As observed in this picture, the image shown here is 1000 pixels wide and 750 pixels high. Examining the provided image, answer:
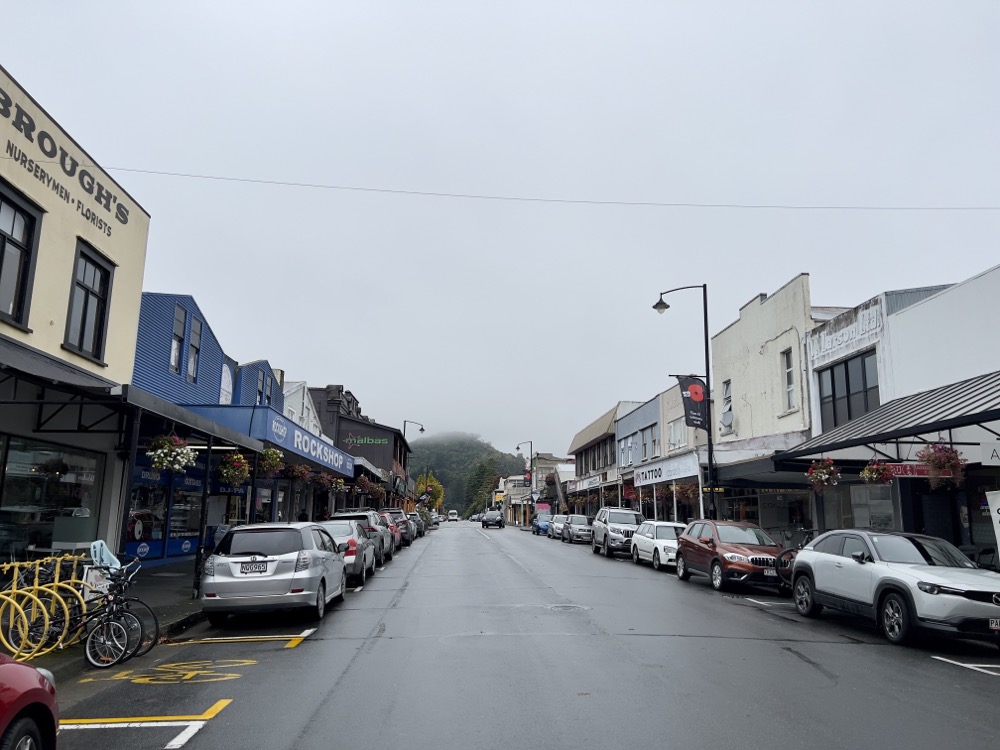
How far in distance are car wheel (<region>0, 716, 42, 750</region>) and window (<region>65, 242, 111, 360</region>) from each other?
10.6 meters

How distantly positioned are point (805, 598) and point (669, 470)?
14313 mm

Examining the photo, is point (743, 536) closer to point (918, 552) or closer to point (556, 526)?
point (918, 552)

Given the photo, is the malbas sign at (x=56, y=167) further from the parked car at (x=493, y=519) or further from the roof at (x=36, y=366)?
the parked car at (x=493, y=519)

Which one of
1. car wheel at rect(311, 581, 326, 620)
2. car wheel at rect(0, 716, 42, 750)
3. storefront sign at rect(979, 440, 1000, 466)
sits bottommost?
car wheel at rect(311, 581, 326, 620)

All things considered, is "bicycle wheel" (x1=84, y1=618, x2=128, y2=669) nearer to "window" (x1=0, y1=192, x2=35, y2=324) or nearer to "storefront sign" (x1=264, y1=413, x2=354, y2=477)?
"window" (x1=0, y1=192, x2=35, y2=324)

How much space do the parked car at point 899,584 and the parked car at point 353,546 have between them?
29.4 feet

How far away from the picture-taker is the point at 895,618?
10.4 metres

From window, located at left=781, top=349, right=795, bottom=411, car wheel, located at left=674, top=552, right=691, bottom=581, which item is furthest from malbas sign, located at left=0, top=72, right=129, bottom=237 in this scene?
window, located at left=781, top=349, right=795, bottom=411

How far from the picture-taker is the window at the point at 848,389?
20.5 meters

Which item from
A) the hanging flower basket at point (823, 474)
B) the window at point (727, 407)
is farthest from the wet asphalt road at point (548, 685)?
the window at point (727, 407)

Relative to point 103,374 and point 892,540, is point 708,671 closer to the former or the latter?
point 892,540

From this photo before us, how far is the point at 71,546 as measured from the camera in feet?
45.8

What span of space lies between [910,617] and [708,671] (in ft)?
12.5

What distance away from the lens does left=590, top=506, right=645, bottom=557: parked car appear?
27344 millimetres
